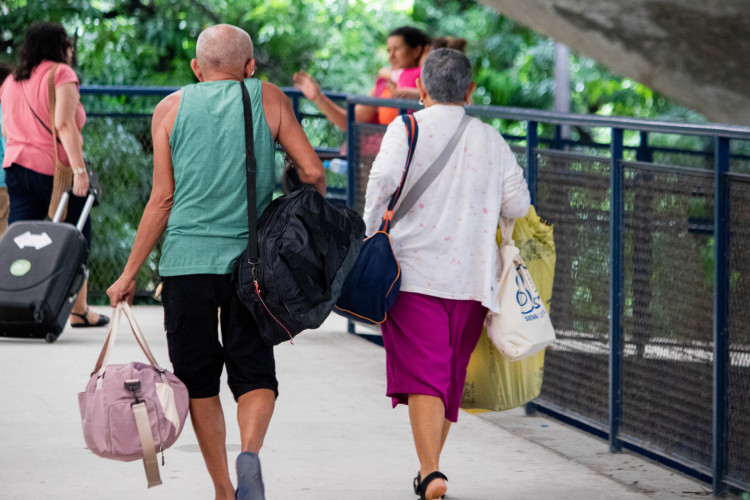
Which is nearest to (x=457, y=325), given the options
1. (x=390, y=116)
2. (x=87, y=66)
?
→ (x=390, y=116)

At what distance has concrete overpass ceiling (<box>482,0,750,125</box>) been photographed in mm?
13688

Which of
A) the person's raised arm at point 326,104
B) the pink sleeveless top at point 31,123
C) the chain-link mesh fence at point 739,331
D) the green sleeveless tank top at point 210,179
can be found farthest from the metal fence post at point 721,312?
the pink sleeveless top at point 31,123

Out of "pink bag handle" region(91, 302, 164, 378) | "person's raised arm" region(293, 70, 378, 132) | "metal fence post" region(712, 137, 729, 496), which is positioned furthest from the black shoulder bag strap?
"person's raised arm" region(293, 70, 378, 132)

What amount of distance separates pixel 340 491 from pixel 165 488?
70 cm

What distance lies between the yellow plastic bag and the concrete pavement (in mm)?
333

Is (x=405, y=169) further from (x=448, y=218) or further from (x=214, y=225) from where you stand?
(x=214, y=225)

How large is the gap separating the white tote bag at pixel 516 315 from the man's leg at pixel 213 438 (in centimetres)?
114

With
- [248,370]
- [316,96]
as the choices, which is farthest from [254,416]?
[316,96]

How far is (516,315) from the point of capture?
16.5ft

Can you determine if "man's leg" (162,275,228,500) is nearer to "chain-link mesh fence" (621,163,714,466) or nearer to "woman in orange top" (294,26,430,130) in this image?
"chain-link mesh fence" (621,163,714,466)

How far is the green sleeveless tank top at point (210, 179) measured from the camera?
14.8ft

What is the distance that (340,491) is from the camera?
512cm

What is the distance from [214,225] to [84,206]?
408 cm

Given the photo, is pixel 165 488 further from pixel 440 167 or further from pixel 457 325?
pixel 440 167
